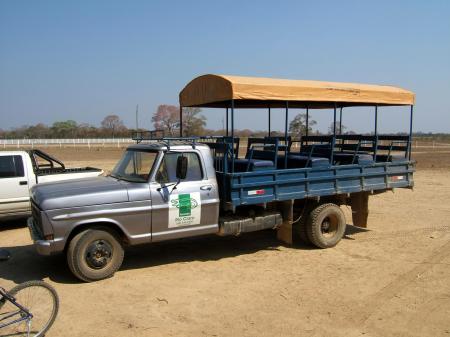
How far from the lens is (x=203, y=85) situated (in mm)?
7508

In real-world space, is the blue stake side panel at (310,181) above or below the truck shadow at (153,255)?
above

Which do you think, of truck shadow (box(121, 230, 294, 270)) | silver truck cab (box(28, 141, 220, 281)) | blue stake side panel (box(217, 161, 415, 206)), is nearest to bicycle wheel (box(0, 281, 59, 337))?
silver truck cab (box(28, 141, 220, 281))

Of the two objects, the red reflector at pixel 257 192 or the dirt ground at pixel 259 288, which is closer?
the dirt ground at pixel 259 288

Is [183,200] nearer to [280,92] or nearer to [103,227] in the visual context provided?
[103,227]

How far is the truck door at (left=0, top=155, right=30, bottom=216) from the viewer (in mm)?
8828

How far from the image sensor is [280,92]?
707 cm

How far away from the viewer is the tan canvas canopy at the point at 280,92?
263 inches

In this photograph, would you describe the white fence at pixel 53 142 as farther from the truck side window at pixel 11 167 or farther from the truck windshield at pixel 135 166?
the truck windshield at pixel 135 166

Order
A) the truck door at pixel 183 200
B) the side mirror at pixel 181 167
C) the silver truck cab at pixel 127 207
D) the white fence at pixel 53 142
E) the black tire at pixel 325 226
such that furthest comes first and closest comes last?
the white fence at pixel 53 142 → the black tire at pixel 325 226 → the truck door at pixel 183 200 → the side mirror at pixel 181 167 → the silver truck cab at pixel 127 207

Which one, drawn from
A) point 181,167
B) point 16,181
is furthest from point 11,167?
point 181,167

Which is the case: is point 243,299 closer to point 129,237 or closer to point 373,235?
point 129,237

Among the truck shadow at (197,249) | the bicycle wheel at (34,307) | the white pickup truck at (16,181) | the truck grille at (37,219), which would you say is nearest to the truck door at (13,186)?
the white pickup truck at (16,181)

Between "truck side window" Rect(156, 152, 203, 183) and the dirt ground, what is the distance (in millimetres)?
1388

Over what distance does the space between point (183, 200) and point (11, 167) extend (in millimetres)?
4825
